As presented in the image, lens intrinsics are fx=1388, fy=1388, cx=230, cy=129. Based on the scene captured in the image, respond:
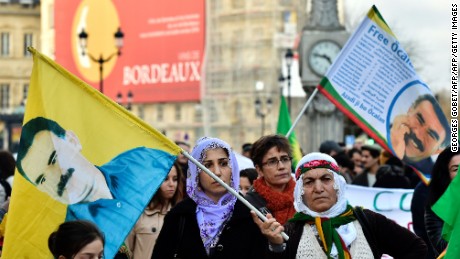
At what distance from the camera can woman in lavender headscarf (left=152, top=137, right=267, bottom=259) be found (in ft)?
23.1

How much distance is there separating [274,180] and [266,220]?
131cm

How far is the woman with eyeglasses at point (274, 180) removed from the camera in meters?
7.70

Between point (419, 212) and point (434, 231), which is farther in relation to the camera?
point (419, 212)

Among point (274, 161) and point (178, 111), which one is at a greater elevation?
point (274, 161)

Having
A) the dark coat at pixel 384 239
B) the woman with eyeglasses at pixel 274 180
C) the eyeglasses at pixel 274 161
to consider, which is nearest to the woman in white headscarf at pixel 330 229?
the dark coat at pixel 384 239

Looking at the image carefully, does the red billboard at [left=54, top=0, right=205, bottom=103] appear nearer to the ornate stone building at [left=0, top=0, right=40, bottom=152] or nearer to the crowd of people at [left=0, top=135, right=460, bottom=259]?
the ornate stone building at [left=0, top=0, right=40, bottom=152]

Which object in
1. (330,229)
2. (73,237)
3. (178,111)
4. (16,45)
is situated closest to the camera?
(73,237)

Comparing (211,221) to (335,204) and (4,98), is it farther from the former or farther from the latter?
(4,98)

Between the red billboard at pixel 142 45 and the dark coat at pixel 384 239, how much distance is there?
63.3 meters

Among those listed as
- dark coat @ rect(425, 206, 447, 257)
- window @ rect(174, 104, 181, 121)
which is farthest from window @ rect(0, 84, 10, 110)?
dark coat @ rect(425, 206, 447, 257)

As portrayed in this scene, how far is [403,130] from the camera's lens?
10992 mm

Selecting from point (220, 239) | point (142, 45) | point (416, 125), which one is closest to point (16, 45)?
point (142, 45)

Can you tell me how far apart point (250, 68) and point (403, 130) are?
55.3m

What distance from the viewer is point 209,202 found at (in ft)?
23.5
